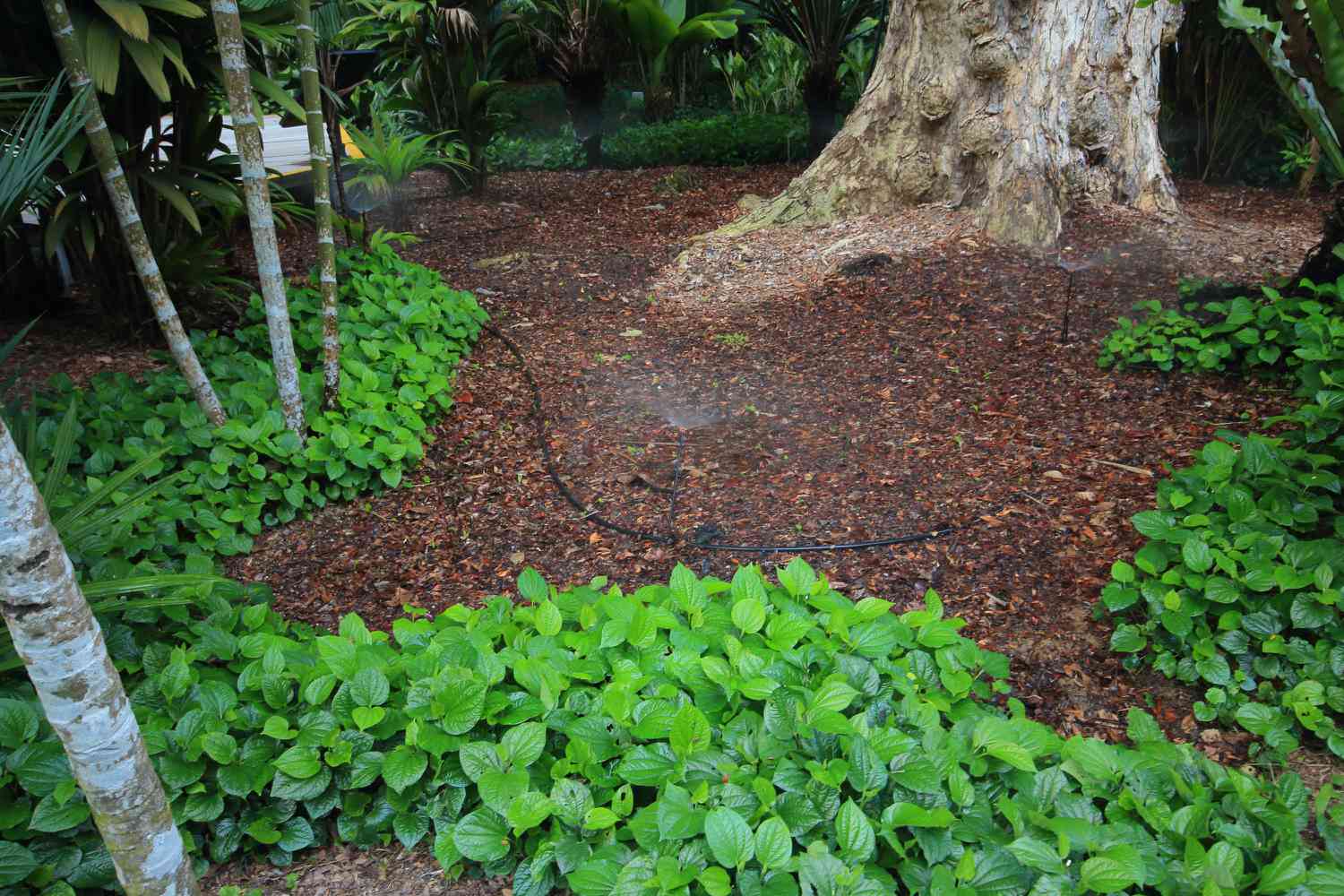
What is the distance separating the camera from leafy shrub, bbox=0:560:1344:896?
1435mm

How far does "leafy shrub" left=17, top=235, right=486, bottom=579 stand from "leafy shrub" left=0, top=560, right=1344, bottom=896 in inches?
36.9

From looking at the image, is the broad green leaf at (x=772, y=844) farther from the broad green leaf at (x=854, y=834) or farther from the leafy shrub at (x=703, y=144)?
the leafy shrub at (x=703, y=144)

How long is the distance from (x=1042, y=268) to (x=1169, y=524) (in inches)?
108

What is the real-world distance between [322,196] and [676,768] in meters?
2.75

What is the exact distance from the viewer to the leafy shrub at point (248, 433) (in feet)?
9.71

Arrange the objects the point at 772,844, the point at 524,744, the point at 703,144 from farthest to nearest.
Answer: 1. the point at 703,144
2. the point at 524,744
3. the point at 772,844

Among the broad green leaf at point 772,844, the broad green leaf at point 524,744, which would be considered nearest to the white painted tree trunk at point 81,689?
the broad green leaf at point 524,744

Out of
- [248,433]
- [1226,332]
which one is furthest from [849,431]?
[248,433]

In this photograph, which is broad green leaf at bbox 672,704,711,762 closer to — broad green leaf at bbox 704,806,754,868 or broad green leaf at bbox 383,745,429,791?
broad green leaf at bbox 704,806,754,868

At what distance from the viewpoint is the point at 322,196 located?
3350mm

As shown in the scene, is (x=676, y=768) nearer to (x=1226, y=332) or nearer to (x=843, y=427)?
(x=843, y=427)

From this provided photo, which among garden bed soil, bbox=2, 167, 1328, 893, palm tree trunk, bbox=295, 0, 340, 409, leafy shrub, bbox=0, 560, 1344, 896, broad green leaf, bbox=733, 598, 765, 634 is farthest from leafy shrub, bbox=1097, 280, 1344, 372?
palm tree trunk, bbox=295, 0, 340, 409

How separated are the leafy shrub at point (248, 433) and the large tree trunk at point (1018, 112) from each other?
3.44m

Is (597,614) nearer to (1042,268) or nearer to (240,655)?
(240,655)
